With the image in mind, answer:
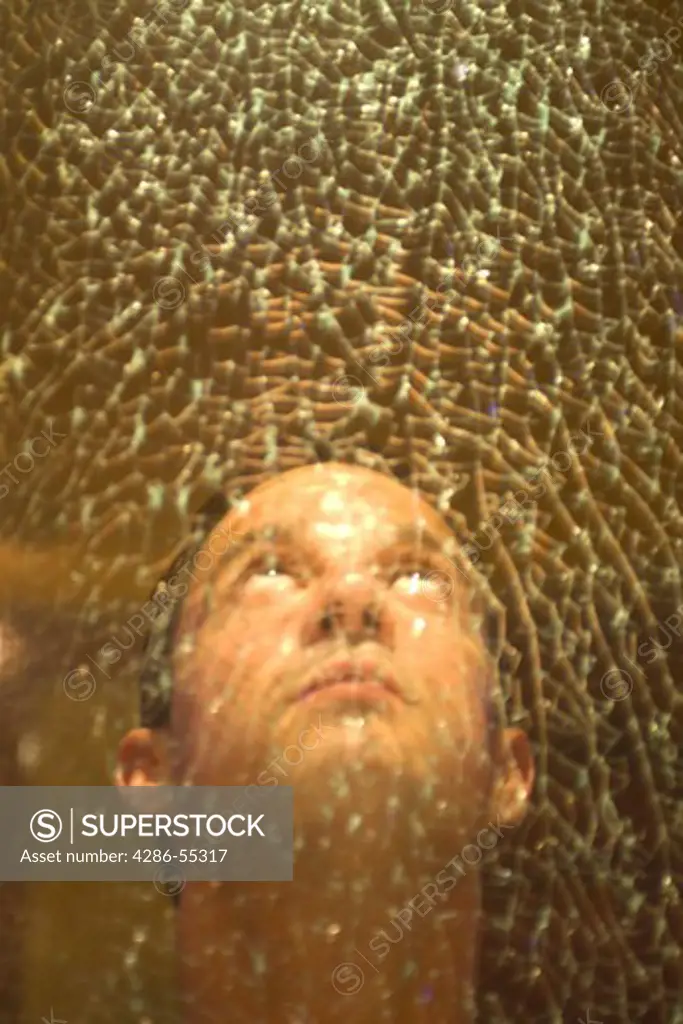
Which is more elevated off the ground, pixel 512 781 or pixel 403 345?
pixel 403 345

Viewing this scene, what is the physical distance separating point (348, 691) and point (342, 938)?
0.09m

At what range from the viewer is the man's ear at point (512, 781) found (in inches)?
15.7

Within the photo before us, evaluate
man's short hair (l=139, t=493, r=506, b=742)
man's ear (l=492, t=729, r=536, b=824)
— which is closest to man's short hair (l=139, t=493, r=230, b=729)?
man's short hair (l=139, t=493, r=506, b=742)

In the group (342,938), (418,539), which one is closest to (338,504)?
(418,539)

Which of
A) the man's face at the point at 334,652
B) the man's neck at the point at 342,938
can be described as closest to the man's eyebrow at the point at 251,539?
the man's face at the point at 334,652

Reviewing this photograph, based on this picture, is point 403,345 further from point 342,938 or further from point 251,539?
point 342,938

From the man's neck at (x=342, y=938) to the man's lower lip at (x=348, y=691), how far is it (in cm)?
4

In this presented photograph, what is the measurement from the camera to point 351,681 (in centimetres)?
39

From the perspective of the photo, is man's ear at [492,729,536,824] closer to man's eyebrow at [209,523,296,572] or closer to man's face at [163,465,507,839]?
man's face at [163,465,507,839]

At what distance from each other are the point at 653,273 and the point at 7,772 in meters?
0.33

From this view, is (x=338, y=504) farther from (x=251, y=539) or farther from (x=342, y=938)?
(x=342, y=938)

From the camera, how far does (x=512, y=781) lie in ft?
1.31

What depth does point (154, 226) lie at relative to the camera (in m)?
0.43

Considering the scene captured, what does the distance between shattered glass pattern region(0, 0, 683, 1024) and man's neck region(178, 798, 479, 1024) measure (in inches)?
0.7
